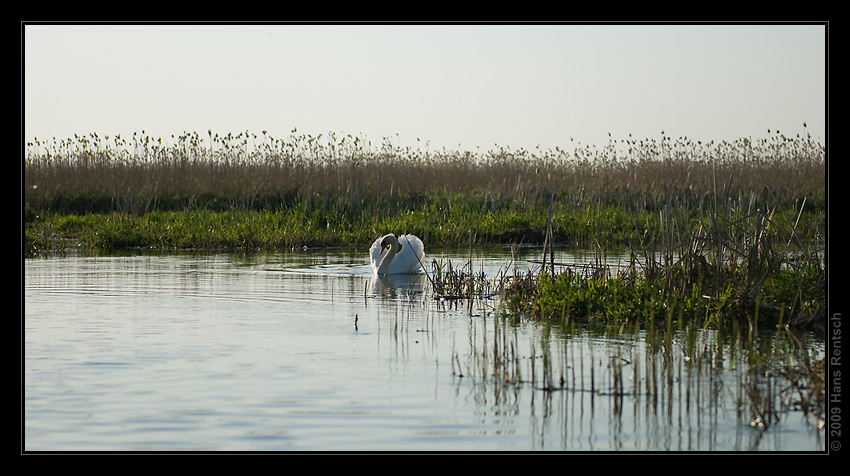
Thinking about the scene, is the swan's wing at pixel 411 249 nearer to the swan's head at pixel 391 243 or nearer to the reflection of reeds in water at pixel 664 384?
the swan's head at pixel 391 243

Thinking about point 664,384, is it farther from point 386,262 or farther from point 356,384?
point 386,262

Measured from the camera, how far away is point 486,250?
54.2ft

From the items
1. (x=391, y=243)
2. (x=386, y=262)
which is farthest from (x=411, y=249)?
(x=391, y=243)

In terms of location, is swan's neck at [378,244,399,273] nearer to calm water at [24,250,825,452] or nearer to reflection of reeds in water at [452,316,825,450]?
calm water at [24,250,825,452]

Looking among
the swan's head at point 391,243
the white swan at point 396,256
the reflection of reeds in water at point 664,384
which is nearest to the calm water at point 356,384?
the reflection of reeds in water at point 664,384

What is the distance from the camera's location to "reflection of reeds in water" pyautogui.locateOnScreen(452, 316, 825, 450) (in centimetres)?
541

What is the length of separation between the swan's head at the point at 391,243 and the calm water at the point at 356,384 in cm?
304

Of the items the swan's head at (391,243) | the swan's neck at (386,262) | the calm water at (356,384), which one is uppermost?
the swan's head at (391,243)

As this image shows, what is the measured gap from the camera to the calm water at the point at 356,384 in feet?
17.2

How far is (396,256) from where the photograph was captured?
42.1 feet
